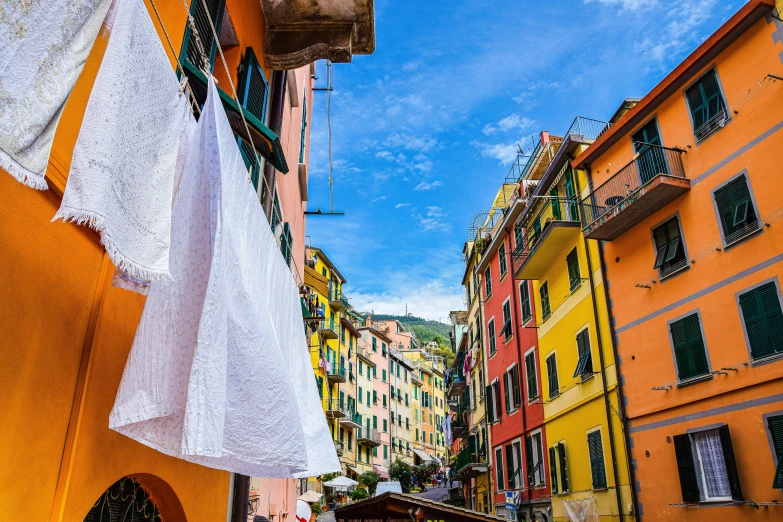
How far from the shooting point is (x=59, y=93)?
221 centimetres

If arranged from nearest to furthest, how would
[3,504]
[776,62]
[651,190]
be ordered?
[3,504]
[776,62]
[651,190]

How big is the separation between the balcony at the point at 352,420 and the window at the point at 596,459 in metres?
31.5

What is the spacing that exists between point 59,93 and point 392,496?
1272 cm

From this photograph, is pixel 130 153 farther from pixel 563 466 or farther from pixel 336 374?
pixel 336 374

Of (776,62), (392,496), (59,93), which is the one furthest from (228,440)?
(776,62)

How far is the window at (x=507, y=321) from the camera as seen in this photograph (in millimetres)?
27528

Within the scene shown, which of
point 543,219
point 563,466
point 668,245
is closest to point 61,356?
point 668,245

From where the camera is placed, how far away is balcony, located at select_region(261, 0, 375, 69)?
296 inches

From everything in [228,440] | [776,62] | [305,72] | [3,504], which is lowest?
[3,504]

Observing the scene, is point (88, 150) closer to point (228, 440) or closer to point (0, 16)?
point (0, 16)

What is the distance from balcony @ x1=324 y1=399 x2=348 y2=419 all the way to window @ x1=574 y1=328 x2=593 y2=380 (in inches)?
1086

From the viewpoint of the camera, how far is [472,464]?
1223 inches

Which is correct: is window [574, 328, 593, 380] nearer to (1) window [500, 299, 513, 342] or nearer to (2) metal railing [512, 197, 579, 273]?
(2) metal railing [512, 197, 579, 273]

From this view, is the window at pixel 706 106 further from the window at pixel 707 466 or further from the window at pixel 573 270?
the window at pixel 707 466
